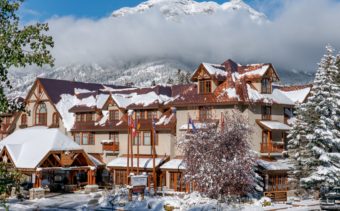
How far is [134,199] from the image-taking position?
139 feet

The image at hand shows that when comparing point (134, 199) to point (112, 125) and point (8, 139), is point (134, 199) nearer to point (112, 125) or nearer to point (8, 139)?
point (112, 125)

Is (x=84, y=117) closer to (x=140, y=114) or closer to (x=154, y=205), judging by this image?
(x=140, y=114)

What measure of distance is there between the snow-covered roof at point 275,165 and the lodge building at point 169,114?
0.40 feet

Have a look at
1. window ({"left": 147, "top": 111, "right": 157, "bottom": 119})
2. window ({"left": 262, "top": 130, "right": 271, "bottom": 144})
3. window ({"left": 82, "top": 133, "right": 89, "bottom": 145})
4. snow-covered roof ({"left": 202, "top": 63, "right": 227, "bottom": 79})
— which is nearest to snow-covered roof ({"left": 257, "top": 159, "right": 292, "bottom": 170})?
window ({"left": 262, "top": 130, "right": 271, "bottom": 144})

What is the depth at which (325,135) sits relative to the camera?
40.6 meters

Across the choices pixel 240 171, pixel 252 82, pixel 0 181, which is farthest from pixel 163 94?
pixel 0 181

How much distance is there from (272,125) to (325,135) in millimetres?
8642

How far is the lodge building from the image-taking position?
4844 cm

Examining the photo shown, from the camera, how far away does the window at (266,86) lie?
164 ft

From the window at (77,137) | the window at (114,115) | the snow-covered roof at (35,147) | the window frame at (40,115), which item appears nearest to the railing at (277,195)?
the snow-covered roof at (35,147)

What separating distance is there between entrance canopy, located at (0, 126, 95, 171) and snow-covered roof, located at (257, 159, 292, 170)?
58.0ft

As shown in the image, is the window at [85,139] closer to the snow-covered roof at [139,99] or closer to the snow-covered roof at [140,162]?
the snow-covered roof at [140,162]

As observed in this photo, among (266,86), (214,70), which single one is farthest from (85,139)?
(266,86)

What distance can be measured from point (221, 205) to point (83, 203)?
13.2 m
